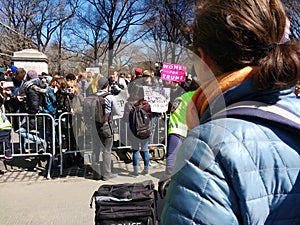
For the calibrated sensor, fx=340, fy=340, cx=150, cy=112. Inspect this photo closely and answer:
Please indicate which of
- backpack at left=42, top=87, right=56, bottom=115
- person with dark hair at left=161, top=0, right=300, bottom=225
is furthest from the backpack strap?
backpack at left=42, top=87, right=56, bottom=115

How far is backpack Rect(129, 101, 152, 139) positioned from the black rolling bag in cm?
257

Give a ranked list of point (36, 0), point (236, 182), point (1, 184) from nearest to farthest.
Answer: point (236, 182)
point (1, 184)
point (36, 0)

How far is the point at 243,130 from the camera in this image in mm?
1035

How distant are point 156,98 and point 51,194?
2.58 metres

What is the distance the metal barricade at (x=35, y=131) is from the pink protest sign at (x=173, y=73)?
2.79 metres

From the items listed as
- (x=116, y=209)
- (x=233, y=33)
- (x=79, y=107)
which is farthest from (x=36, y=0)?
(x=233, y=33)

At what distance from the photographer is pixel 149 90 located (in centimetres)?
646

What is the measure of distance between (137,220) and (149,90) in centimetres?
354

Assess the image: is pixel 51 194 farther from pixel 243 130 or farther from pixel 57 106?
pixel 243 130

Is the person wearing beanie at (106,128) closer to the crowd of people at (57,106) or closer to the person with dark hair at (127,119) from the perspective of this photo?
the crowd of people at (57,106)

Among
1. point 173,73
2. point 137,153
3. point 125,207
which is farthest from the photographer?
point 173,73

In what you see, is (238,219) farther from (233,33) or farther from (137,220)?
(137,220)

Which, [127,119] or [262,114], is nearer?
[262,114]

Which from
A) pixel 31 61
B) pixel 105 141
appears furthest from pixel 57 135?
pixel 31 61
